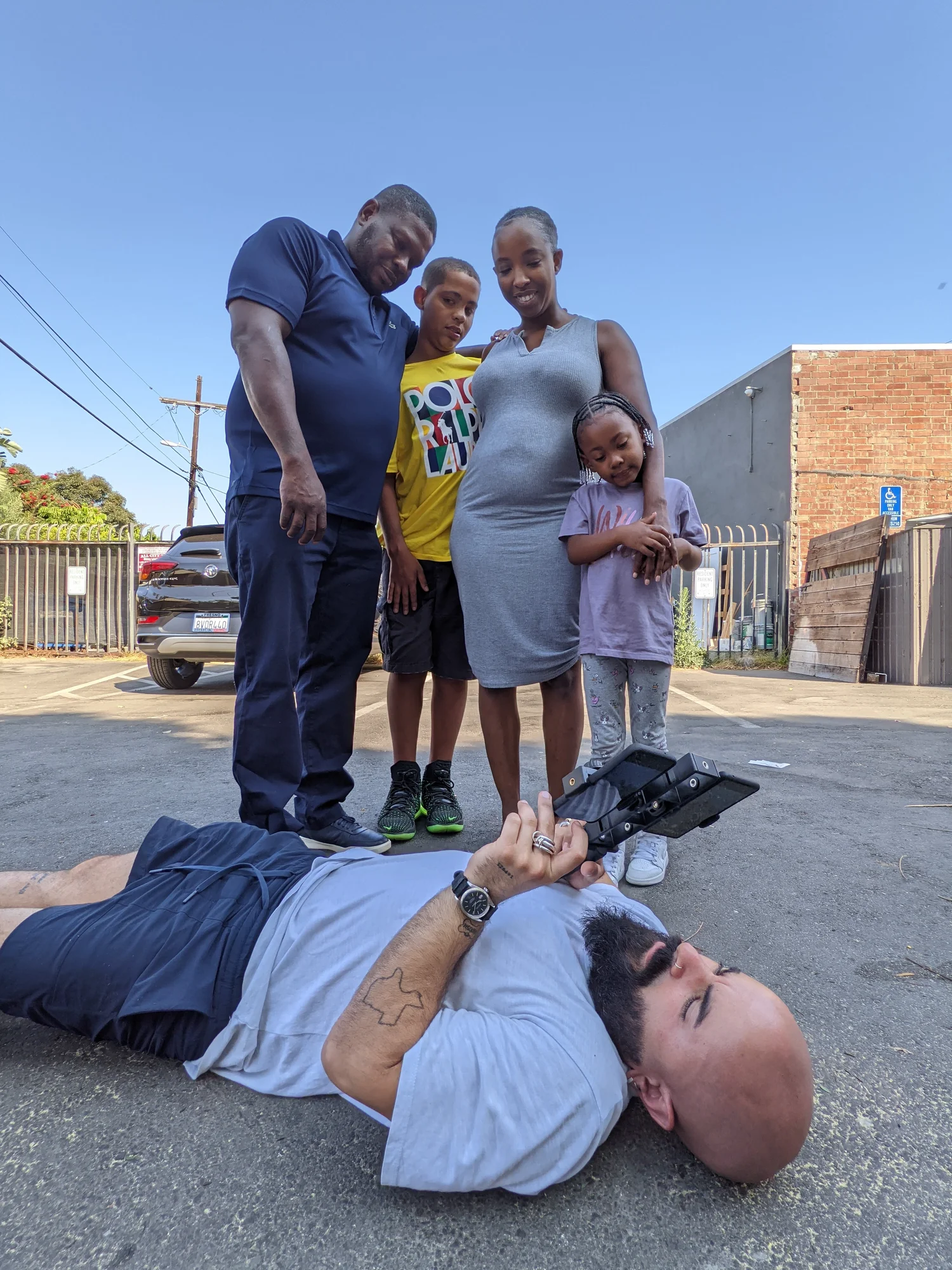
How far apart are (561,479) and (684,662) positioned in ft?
32.4

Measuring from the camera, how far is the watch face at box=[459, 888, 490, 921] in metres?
1.28

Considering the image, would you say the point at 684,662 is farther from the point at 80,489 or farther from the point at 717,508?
the point at 80,489

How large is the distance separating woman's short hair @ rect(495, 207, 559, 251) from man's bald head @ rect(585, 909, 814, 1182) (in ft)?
7.10

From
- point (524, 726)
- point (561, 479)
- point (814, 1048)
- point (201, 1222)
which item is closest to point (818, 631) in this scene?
point (524, 726)

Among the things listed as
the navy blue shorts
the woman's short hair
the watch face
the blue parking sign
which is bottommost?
the navy blue shorts

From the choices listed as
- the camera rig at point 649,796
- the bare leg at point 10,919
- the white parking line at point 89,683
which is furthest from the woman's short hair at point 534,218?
the white parking line at point 89,683

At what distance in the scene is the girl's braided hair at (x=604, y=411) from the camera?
2457 millimetres

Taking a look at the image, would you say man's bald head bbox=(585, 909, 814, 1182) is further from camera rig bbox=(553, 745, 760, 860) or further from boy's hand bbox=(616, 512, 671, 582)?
boy's hand bbox=(616, 512, 671, 582)

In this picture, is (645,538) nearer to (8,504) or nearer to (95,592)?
(95,592)

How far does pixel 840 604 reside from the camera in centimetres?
1063

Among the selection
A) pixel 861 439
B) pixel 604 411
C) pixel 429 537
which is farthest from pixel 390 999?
pixel 861 439

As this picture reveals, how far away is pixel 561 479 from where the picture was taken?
2594mm

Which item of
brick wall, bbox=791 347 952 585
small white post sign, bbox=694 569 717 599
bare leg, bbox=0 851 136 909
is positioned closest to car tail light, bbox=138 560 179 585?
bare leg, bbox=0 851 136 909

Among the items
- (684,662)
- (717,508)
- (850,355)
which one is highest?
(850,355)
